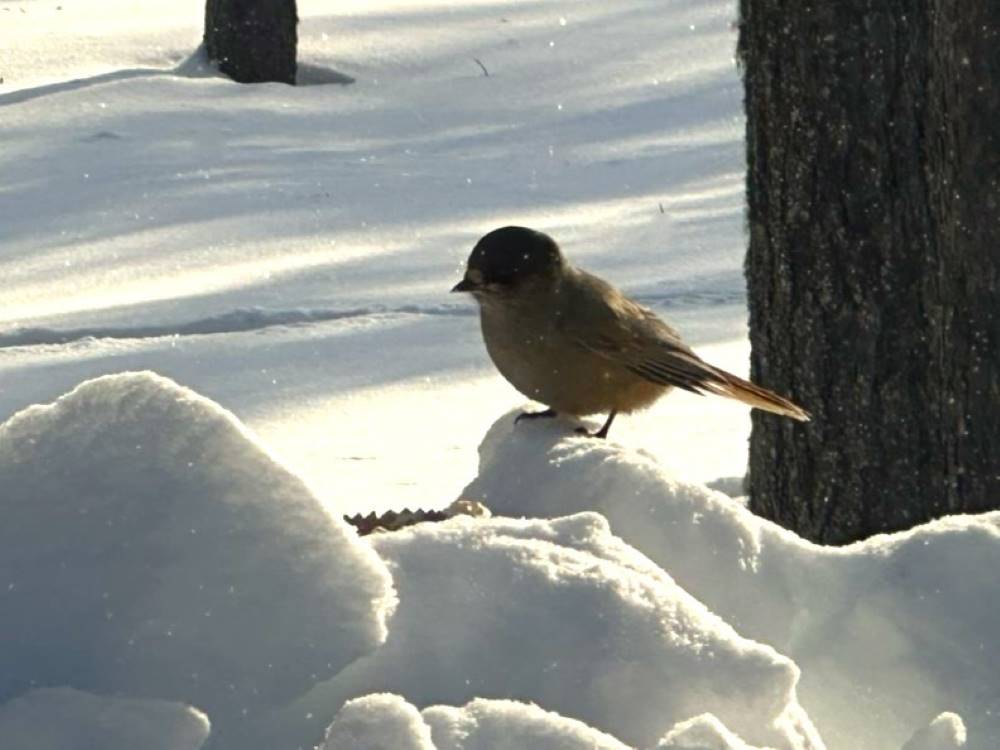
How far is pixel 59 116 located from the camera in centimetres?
1135

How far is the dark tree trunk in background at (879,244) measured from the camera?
4.52m

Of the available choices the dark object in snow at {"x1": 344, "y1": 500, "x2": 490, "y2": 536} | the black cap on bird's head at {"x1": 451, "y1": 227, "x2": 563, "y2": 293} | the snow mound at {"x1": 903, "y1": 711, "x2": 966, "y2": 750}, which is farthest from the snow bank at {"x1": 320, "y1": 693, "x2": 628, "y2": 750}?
the black cap on bird's head at {"x1": 451, "y1": 227, "x2": 563, "y2": 293}

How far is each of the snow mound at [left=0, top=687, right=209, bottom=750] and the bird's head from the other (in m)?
2.98

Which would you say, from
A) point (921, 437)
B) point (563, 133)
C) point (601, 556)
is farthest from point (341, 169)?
point (601, 556)

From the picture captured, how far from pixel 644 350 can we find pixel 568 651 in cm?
296

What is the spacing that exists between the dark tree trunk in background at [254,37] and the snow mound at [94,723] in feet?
38.4

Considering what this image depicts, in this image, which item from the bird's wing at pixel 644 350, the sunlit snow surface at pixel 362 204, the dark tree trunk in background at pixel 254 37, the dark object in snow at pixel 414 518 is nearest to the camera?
the dark object in snow at pixel 414 518

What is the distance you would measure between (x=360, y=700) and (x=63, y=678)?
207 mm

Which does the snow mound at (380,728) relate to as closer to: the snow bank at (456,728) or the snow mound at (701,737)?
the snow bank at (456,728)

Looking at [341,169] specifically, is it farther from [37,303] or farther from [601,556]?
[601,556]

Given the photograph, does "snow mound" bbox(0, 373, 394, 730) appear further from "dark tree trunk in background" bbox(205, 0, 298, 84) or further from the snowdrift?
"dark tree trunk in background" bbox(205, 0, 298, 84)

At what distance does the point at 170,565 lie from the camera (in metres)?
1.42

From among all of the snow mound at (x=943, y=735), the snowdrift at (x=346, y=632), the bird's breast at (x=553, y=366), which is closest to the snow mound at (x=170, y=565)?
the snowdrift at (x=346, y=632)

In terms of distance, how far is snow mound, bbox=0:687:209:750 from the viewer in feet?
4.32
